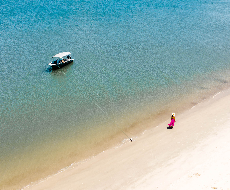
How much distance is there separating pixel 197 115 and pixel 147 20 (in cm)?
2548

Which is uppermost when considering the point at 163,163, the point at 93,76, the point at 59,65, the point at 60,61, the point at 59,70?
the point at 60,61

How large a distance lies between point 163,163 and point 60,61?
18073mm

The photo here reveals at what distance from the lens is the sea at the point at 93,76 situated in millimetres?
15398

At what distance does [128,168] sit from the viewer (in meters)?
12.7

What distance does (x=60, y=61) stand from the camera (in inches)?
1005

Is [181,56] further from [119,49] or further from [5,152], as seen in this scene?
[5,152]

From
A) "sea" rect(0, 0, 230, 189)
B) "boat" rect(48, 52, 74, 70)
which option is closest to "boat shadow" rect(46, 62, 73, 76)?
"sea" rect(0, 0, 230, 189)

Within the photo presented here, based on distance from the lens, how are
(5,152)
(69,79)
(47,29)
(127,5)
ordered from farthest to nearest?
(127,5)
(47,29)
(69,79)
(5,152)

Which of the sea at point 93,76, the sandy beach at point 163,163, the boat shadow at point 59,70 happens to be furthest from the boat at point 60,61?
the sandy beach at point 163,163

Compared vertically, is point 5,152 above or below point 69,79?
below

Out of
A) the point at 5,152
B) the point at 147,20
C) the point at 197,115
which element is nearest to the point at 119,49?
the point at 147,20

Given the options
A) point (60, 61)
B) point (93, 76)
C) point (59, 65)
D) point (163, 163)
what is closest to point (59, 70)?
point (59, 65)

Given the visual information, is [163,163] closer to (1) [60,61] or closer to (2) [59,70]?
(2) [59,70]

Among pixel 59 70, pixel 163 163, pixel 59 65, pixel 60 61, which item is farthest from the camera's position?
pixel 60 61
